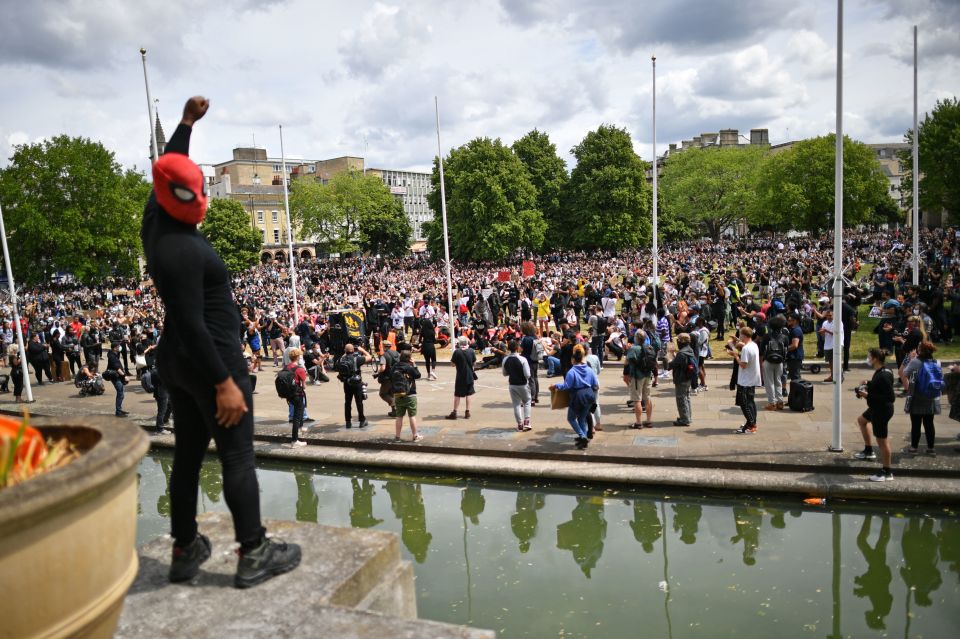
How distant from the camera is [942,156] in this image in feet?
140

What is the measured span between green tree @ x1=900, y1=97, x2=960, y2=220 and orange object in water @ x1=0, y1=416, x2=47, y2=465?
164 ft

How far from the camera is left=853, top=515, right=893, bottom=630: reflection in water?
5.43 meters

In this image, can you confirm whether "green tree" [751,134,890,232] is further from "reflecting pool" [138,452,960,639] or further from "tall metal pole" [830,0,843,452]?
"reflecting pool" [138,452,960,639]

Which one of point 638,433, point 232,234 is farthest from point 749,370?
point 232,234

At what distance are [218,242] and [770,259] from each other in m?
49.8

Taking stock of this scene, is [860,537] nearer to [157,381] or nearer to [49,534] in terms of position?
[49,534]

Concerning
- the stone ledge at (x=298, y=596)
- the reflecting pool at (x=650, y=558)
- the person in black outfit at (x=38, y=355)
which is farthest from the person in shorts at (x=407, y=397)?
the person in black outfit at (x=38, y=355)

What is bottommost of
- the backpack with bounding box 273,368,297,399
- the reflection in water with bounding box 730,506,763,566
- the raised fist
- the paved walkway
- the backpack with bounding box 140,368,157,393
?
the reflection in water with bounding box 730,506,763,566

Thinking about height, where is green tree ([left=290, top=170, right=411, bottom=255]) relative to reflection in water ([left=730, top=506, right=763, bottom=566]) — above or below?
above

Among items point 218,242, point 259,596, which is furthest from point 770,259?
point 218,242

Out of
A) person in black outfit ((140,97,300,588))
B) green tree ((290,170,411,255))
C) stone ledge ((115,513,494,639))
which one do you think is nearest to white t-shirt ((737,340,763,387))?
stone ledge ((115,513,494,639))

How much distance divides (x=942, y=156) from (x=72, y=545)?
5229cm

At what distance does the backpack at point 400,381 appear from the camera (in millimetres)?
10820

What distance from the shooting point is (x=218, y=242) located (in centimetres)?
6519
